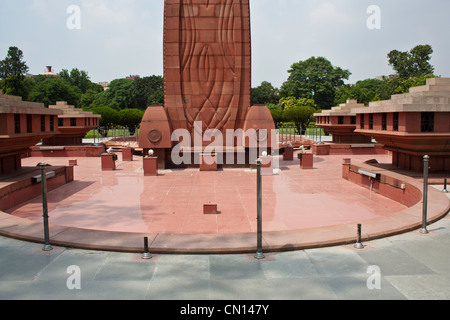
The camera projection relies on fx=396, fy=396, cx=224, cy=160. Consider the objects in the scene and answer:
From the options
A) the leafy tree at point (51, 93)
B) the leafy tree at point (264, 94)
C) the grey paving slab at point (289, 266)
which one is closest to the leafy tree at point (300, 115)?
the leafy tree at point (264, 94)

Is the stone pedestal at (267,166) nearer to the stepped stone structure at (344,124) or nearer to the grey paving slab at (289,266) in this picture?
the grey paving slab at (289,266)

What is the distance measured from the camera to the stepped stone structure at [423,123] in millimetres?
12570

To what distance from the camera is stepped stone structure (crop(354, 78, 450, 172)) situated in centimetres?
1257

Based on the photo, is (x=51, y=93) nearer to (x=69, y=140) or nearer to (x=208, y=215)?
(x=69, y=140)

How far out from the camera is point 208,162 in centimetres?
1858

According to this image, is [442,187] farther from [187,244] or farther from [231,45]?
[231,45]

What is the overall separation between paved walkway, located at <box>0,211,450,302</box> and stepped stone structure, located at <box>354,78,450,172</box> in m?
6.35

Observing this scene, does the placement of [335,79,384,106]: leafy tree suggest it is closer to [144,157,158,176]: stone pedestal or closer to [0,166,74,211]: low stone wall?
[144,157,158,176]: stone pedestal

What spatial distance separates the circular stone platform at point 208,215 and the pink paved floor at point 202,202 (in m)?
0.03

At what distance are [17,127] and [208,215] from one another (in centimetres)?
721

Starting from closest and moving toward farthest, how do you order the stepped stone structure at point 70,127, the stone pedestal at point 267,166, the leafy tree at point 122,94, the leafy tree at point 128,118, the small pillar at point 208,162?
the stone pedestal at point 267,166 < the small pillar at point 208,162 < the stepped stone structure at point 70,127 < the leafy tree at point 128,118 < the leafy tree at point 122,94

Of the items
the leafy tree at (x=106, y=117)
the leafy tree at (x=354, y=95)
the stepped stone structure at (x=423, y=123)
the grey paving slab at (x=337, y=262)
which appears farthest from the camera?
the leafy tree at (x=354, y=95)

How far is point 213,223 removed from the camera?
9.66m
